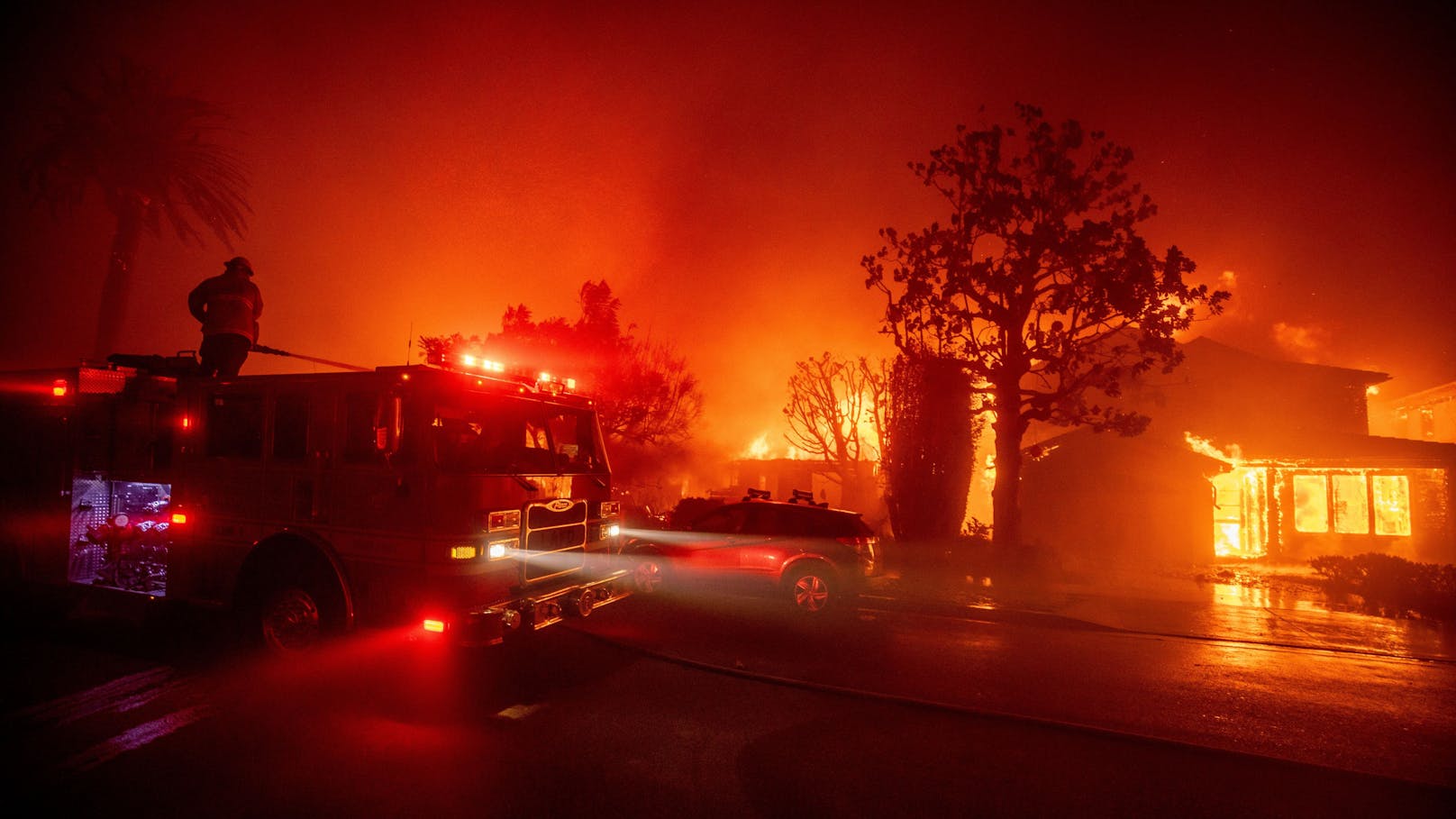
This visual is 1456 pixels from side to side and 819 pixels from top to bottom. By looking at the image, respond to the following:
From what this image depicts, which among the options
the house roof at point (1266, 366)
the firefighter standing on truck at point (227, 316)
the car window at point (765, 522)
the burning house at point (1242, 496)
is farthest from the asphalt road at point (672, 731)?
the house roof at point (1266, 366)

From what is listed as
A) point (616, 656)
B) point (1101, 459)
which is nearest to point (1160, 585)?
point (1101, 459)

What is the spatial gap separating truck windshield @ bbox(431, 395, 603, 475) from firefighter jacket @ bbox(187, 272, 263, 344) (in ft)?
13.2

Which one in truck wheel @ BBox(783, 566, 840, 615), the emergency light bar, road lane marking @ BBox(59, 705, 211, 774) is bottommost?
road lane marking @ BBox(59, 705, 211, 774)

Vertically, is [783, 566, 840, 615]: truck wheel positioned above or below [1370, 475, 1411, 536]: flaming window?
below

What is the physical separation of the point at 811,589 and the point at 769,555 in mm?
795

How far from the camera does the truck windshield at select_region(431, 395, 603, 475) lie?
5871mm

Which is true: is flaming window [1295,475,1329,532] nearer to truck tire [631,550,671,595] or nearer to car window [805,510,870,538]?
car window [805,510,870,538]

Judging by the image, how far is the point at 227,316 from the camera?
8.16 m

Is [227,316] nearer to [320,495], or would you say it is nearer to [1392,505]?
[320,495]

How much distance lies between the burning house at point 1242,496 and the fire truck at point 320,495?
17.7 metres

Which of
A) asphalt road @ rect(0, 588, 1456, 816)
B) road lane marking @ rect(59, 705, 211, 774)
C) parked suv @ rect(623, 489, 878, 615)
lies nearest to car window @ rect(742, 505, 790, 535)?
parked suv @ rect(623, 489, 878, 615)

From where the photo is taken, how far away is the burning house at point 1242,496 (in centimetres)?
1981

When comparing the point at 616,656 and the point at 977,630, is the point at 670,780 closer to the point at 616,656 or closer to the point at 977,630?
the point at 616,656

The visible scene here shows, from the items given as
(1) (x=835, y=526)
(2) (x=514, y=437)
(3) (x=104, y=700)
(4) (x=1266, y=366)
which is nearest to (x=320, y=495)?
(2) (x=514, y=437)
